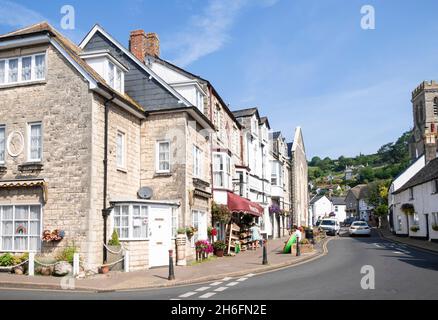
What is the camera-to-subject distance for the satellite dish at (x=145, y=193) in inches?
800

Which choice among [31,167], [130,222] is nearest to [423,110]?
[130,222]

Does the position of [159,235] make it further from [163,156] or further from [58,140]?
[58,140]

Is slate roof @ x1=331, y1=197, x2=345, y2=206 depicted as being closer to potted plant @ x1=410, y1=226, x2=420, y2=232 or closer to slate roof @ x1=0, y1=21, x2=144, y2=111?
potted plant @ x1=410, y1=226, x2=420, y2=232

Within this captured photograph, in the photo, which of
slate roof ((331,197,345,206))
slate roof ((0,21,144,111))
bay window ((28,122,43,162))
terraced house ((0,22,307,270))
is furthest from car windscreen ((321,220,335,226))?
slate roof ((331,197,345,206))

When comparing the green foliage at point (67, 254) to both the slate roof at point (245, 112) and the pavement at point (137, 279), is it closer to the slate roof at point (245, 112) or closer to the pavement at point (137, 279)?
the pavement at point (137, 279)

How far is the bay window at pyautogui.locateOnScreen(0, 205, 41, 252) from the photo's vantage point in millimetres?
17375

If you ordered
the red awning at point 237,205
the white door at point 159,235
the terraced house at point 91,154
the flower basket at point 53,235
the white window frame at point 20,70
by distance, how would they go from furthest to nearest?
the red awning at point 237,205
the white door at point 159,235
the white window frame at point 20,70
the terraced house at point 91,154
the flower basket at point 53,235

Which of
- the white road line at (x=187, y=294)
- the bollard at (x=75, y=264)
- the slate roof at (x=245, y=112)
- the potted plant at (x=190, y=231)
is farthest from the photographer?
the slate roof at (x=245, y=112)

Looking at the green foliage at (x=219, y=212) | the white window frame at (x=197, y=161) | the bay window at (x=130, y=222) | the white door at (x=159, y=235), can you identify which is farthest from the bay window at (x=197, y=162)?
the bay window at (x=130, y=222)

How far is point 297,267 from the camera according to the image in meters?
18.2

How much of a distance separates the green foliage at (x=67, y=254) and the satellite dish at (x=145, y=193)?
15.0 feet

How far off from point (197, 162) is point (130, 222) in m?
5.96

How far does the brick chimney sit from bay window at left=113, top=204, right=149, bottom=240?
1080 cm

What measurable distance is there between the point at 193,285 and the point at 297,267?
568 centimetres
